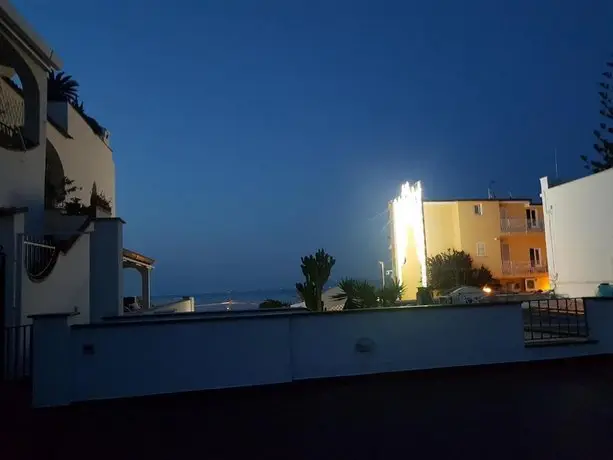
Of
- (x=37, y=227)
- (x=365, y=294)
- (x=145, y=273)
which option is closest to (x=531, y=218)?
(x=145, y=273)

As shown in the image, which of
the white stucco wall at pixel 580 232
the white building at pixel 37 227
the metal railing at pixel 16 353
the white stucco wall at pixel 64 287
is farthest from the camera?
the white stucco wall at pixel 580 232

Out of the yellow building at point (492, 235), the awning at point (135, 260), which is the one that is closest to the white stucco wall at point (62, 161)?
the awning at point (135, 260)

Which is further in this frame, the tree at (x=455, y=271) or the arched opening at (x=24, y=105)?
the tree at (x=455, y=271)

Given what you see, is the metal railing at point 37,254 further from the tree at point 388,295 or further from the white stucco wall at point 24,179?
the tree at point 388,295

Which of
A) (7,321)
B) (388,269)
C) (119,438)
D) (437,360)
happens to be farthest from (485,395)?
(388,269)

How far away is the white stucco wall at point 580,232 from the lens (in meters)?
24.2

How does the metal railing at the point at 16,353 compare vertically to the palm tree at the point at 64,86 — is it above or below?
below

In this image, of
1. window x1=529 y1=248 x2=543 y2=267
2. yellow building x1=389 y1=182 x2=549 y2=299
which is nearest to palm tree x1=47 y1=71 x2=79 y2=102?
yellow building x1=389 y1=182 x2=549 y2=299

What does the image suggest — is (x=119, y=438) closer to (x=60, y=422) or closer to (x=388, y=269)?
(x=60, y=422)

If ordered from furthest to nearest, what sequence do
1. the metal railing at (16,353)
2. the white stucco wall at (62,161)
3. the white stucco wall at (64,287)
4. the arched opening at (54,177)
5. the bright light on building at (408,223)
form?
the bright light on building at (408,223)
the arched opening at (54,177)
the white stucco wall at (62,161)
the white stucco wall at (64,287)
the metal railing at (16,353)

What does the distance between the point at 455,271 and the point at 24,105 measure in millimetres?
31372

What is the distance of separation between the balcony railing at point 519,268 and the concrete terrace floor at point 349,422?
1270 inches

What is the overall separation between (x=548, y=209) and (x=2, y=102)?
85.9 ft

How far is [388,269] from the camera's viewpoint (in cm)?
3894
